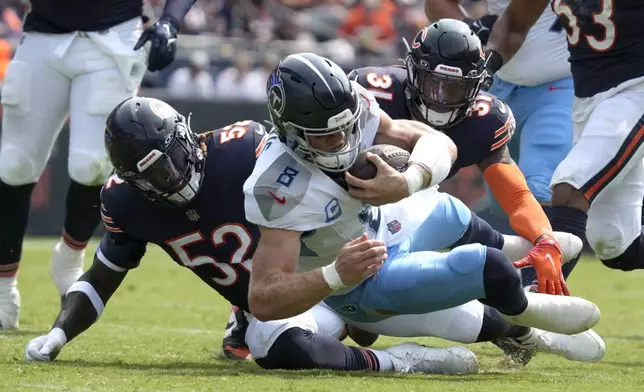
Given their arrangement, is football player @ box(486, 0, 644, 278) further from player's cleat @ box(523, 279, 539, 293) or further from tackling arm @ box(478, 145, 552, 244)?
player's cleat @ box(523, 279, 539, 293)

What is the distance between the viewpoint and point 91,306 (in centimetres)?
451


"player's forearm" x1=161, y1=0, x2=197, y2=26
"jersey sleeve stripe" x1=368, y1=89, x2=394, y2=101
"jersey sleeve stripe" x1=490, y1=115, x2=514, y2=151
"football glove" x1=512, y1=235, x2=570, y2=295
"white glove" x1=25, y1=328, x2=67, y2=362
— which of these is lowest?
"white glove" x1=25, y1=328, x2=67, y2=362

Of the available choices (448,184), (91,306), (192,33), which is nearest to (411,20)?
(192,33)

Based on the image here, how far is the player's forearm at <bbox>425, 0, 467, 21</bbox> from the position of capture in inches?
243

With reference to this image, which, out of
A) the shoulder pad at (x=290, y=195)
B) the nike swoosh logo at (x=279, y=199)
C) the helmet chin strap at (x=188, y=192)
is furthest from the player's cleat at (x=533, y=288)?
the helmet chin strap at (x=188, y=192)

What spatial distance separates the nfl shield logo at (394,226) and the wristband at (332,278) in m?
0.64

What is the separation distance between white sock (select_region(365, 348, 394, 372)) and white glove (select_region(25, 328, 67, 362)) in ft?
3.89

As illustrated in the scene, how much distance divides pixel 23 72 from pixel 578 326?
3021mm

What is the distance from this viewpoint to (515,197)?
4.85 metres

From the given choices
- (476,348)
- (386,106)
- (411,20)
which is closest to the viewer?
(386,106)

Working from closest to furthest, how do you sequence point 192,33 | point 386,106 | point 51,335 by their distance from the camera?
point 51,335 → point 386,106 → point 192,33

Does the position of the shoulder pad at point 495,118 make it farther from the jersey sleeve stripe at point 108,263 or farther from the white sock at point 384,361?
the jersey sleeve stripe at point 108,263

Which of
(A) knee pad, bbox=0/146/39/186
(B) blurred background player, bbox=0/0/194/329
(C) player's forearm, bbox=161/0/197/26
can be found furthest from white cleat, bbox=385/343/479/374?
(C) player's forearm, bbox=161/0/197/26

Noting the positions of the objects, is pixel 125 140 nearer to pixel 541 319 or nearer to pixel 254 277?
pixel 254 277
